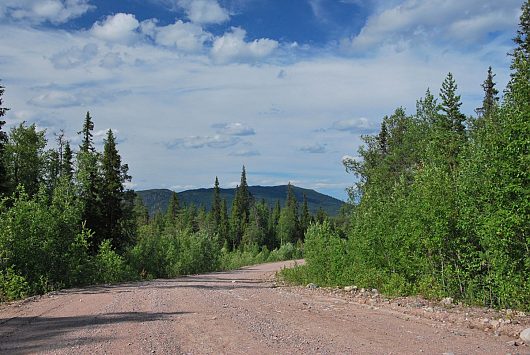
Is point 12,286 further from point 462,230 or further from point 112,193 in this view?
point 112,193

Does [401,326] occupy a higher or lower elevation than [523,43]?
lower

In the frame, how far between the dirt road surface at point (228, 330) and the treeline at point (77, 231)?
A: 222 inches

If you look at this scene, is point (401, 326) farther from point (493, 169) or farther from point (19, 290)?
point (19, 290)

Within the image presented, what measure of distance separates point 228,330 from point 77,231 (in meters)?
15.5

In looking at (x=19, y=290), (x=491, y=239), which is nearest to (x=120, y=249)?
(x=19, y=290)

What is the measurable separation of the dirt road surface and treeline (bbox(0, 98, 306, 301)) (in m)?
5.63

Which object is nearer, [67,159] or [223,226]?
[67,159]

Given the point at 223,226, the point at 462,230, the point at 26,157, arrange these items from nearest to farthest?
1. the point at 462,230
2. the point at 26,157
3. the point at 223,226

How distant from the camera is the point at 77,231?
23.1m

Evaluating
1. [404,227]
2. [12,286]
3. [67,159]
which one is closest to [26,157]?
[67,159]

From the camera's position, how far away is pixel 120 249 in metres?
38.6

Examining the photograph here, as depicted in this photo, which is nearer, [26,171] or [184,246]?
[184,246]

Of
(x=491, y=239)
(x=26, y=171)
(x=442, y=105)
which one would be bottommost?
(x=491, y=239)

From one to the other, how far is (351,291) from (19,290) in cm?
1212
